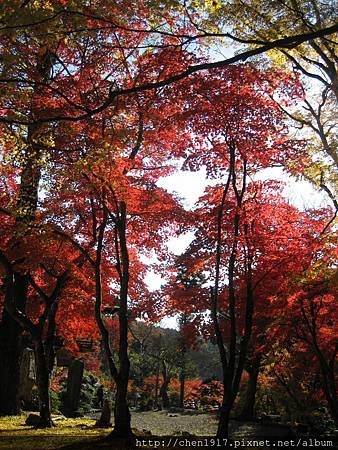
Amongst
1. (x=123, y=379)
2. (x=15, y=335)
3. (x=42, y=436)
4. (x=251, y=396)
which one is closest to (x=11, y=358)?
(x=15, y=335)

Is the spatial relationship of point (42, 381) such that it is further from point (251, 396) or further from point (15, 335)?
point (251, 396)

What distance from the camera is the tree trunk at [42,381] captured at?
9758mm

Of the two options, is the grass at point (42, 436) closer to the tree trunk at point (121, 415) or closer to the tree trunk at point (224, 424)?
the tree trunk at point (121, 415)

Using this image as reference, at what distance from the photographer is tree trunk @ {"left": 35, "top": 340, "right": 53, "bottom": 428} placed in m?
9.76

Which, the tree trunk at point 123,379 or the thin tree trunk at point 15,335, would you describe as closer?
the tree trunk at point 123,379

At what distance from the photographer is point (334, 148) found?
10.6m

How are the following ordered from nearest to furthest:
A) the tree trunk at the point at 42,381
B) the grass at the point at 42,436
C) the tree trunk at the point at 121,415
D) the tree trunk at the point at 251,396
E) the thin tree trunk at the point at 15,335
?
the grass at the point at 42,436 → the tree trunk at the point at 121,415 → the tree trunk at the point at 42,381 → the thin tree trunk at the point at 15,335 → the tree trunk at the point at 251,396

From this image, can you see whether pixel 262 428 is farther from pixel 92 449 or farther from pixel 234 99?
pixel 234 99

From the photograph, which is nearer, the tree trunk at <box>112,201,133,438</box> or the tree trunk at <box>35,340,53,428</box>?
the tree trunk at <box>112,201,133,438</box>

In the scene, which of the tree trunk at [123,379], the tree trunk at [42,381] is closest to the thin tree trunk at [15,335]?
the tree trunk at [42,381]

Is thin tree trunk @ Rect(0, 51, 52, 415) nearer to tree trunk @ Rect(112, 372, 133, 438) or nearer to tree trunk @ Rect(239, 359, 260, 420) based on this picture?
tree trunk @ Rect(112, 372, 133, 438)

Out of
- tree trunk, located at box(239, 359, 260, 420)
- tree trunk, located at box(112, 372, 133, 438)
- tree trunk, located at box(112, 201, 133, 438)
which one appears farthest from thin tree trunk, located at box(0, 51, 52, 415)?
tree trunk, located at box(239, 359, 260, 420)

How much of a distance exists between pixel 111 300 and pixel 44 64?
932 cm

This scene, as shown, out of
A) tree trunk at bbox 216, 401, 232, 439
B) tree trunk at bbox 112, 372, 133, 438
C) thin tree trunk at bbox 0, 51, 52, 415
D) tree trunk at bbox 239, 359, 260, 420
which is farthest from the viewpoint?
tree trunk at bbox 239, 359, 260, 420
